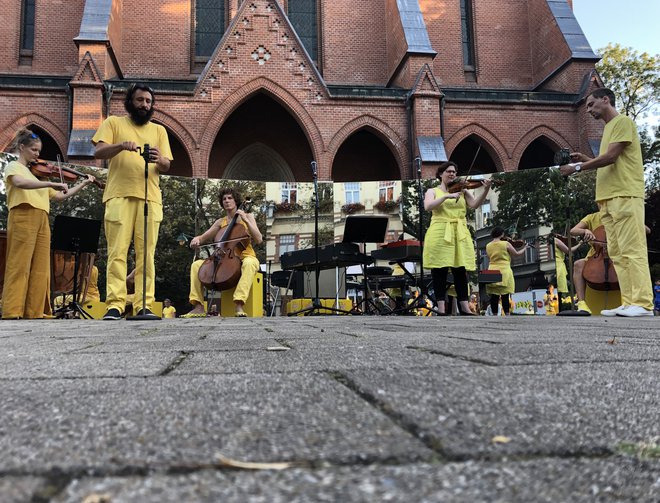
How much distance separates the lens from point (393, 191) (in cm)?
→ 1113

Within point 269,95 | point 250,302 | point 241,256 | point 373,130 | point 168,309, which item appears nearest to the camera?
point 241,256

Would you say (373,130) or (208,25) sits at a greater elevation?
(208,25)

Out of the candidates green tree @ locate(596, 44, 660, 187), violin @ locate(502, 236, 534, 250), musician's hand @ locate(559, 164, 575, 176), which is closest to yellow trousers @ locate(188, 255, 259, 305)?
musician's hand @ locate(559, 164, 575, 176)

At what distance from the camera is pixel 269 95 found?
16312mm

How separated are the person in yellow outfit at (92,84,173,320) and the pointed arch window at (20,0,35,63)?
1560 cm

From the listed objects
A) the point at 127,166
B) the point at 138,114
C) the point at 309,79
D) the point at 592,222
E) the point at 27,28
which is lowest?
the point at 592,222

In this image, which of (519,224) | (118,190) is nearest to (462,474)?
(118,190)

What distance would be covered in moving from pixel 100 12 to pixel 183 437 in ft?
60.8

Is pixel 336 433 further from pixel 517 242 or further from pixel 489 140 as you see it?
pixel 489 140

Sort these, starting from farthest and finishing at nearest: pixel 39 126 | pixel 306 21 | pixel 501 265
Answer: pixel 306 21 < pixel 39 126 < pixel 501 265

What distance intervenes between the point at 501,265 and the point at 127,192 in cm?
640

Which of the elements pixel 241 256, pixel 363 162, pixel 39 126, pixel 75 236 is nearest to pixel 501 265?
pixel 241 256

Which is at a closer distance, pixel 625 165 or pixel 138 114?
pixel 625 165

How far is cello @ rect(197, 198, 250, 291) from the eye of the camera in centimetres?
755
